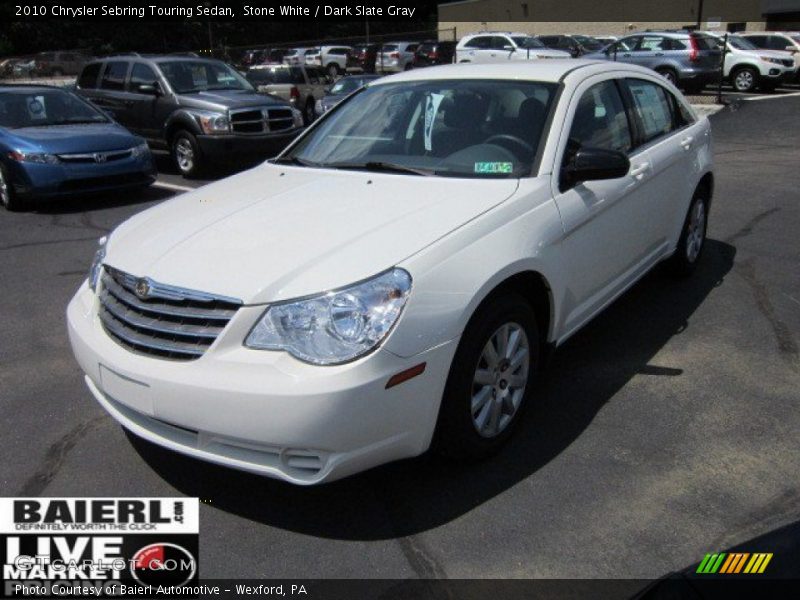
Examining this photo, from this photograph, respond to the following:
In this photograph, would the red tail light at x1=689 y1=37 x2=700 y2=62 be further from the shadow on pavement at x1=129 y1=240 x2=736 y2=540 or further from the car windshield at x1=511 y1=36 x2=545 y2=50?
the shadow on pavement at x1=129 y1=240 x2=736 y2=540

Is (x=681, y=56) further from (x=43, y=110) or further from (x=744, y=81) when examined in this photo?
(x=43, y=110)

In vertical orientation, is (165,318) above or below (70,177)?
above

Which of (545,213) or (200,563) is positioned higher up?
(545,213)

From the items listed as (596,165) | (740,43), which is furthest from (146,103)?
(740,43)

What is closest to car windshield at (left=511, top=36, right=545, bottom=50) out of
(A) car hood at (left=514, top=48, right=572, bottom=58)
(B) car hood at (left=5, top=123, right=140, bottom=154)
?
(A) car hood at (left=514, top=48, right=572, bottom=58)

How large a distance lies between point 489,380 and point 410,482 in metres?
0.55

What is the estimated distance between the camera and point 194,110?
11047 mm

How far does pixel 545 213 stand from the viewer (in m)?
3.50

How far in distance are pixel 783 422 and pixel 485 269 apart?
5.82ft

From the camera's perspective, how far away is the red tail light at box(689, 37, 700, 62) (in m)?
20.1

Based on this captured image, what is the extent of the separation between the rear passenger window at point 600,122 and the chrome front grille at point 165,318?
6.39 ft

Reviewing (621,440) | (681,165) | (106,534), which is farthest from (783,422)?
(106,534)

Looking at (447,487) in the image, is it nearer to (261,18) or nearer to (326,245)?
(326,245)

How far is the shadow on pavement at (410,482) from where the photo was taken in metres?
3.02
